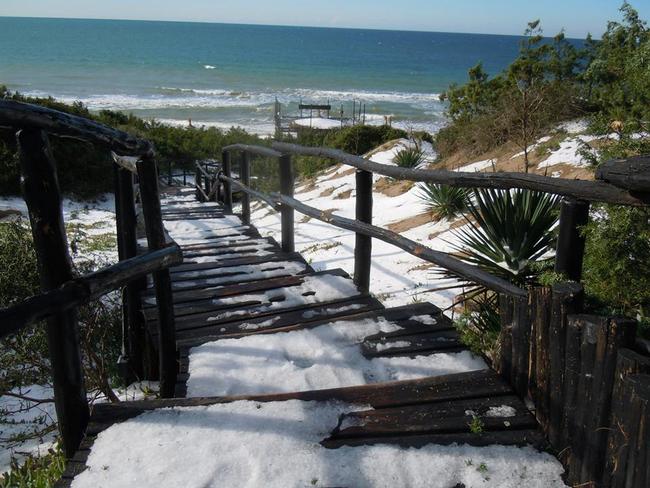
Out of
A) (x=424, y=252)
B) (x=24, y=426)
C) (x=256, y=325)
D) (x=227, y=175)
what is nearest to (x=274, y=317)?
(x=256, y=325)

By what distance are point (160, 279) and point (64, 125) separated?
103 centimetres

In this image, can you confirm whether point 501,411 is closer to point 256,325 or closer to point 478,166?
point 256,325

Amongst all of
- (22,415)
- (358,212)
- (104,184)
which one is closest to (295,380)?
(358,212)

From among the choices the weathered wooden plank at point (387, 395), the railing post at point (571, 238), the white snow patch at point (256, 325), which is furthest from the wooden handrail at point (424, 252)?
the white snow patch at point (256, 325)

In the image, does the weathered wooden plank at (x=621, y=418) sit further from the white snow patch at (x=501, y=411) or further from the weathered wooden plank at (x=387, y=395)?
the weathered wooden plank at (x=387, y=395)

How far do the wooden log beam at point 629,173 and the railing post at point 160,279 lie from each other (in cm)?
211

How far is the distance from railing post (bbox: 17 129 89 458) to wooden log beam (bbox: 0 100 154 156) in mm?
53

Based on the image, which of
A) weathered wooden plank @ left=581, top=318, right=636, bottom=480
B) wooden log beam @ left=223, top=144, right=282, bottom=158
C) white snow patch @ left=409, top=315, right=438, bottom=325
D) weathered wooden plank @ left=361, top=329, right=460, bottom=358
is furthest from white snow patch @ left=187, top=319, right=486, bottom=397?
wooden log beam @ left=223, top=144, right=282, bottom=158

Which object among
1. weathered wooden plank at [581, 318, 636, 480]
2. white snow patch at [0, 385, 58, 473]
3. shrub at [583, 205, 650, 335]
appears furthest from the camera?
white snow patch at [0, 385, 58, 473]

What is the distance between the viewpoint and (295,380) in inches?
112

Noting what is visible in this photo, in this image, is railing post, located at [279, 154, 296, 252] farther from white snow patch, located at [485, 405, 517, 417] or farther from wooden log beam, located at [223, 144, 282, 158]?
white snow patch, located at [485, 405, 517, 417]

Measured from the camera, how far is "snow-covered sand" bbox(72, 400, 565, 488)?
6.62 feet

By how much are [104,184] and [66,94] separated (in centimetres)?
3776

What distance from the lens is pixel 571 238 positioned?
7.95ft
